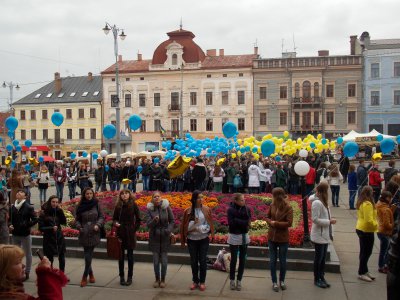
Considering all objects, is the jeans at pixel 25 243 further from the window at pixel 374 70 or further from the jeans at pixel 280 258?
the window at pixel 374 70

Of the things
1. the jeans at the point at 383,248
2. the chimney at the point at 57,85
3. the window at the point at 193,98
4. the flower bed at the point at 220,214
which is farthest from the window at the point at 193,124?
the jeans at the point at 383,248

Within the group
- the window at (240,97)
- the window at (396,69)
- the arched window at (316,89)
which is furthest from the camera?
the window at (240,97)

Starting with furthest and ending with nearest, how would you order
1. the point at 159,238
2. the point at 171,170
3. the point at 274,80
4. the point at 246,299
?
the point at 274,80 → the point at 171,170 → the point at 159,238 → the point at 246,299

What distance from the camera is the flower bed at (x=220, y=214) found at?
369 inches

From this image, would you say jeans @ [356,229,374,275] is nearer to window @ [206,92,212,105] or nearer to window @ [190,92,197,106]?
window @ [206,92,212,105]

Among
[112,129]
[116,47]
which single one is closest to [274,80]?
[116,47]

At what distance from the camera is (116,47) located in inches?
956

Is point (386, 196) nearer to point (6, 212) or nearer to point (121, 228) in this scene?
point (121, 228)

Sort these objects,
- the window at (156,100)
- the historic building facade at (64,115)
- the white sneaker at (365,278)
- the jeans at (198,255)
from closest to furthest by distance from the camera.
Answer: the jeans at (198,255), the white sneaker at (365,278), the window at (156,100), the historic building facade at (64,115)

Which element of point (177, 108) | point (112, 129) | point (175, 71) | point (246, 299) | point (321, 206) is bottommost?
point (246, 299)

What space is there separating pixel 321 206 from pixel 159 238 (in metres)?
2.74

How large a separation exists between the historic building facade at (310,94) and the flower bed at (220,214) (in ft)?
111

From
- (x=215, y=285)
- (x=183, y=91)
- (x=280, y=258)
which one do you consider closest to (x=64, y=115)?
(x=183, y=91)

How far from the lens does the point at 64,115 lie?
5578 cm
